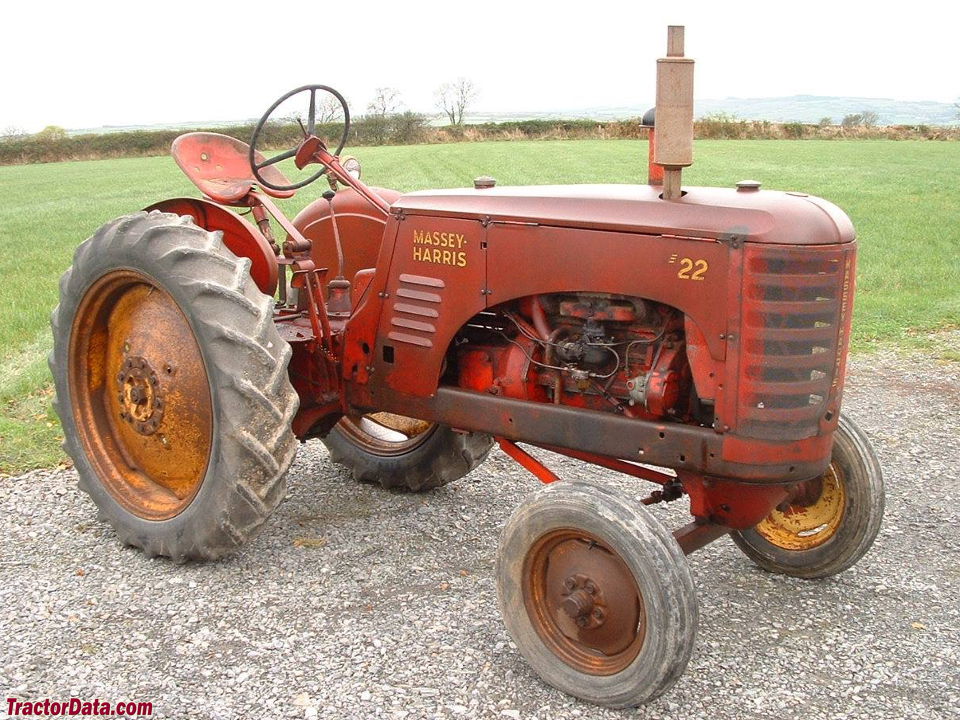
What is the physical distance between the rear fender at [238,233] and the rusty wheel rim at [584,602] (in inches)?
65.2

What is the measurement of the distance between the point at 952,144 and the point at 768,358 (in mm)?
37023

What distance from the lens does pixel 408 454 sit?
15.0 feet

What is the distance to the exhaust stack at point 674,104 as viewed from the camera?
2963 millimetres

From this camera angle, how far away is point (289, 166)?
27.0 m

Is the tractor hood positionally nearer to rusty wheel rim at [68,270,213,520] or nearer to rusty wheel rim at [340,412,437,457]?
rusty wheel rim at [68,270,213,520]

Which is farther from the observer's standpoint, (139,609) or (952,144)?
(952,144)

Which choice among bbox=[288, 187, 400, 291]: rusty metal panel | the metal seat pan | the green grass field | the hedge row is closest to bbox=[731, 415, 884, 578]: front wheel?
bbox=[288, 187, 400, 291]: rusty metal panel

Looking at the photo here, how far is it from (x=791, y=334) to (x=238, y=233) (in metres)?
2.29

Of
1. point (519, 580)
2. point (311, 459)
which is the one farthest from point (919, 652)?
point (311, 459)

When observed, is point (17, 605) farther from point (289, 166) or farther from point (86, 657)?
point (289, 166)

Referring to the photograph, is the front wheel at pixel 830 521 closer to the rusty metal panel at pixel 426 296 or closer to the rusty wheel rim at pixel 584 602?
the rusty wheel rim at pixel 584 602

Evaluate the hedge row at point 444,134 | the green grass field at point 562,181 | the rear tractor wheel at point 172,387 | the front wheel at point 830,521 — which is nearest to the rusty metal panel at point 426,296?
the rear tractor wheel at point 172,387

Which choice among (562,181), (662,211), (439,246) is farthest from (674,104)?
(562,181)

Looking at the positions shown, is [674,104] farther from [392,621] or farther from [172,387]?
[172,387]
